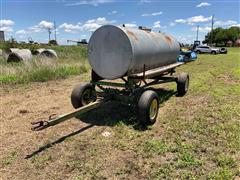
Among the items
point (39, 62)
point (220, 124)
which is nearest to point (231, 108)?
point (220, 124)

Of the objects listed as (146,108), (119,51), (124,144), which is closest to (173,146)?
(124,144)

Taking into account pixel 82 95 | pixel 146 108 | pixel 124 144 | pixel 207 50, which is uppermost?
pixel 207 50

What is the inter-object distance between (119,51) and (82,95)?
136 cm

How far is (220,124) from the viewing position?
5.60m

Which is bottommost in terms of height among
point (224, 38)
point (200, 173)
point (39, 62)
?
point (200, 173)

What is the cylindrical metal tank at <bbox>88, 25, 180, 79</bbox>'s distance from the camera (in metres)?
5.87

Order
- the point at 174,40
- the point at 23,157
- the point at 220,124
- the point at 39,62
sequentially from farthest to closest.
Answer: the point at 39,62
the point at 174,40
the point at 220,124
the point at 23,157

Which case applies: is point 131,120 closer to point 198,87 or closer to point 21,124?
point 21,124

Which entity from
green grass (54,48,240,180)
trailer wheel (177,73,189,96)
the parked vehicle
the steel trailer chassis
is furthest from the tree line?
the steel trailer chassis

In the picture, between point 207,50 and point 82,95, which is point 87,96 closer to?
Result: point 82,95

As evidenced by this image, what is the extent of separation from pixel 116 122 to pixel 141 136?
97 cm

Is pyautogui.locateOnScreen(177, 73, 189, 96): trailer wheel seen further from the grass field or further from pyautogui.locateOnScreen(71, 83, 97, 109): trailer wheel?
pyautogui.locateOnScreen(71, 83, 97, 109): trailer wheel

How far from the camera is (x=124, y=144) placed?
15.3ft

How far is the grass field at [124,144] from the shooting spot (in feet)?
12.5
